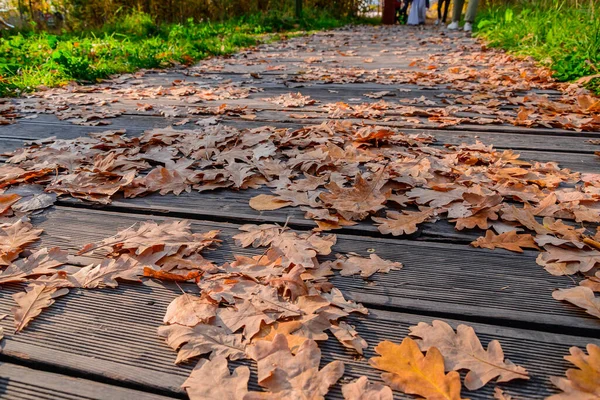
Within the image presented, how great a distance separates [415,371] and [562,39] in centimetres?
463

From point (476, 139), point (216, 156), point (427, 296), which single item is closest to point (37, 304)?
point (427, 296)

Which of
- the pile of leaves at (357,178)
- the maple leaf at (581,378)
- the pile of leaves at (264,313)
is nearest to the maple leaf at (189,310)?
the pile of leaves at (264,313)

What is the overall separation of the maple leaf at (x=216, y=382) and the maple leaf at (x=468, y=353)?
41cm

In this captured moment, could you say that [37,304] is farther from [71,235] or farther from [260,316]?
[260,316]

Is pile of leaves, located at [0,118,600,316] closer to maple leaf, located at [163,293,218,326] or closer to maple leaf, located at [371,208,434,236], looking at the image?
maple leaf, located at [371,208,434,236]

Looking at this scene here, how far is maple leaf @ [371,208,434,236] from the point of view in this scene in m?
1.47

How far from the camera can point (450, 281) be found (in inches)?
47.9

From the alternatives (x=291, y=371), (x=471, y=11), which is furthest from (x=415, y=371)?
(x=471, y=11)

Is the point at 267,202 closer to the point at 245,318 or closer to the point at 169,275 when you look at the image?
the point at 169,275

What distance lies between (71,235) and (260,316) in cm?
83

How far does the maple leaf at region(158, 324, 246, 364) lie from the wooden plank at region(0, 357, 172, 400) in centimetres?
12

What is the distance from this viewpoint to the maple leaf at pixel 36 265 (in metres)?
1.21

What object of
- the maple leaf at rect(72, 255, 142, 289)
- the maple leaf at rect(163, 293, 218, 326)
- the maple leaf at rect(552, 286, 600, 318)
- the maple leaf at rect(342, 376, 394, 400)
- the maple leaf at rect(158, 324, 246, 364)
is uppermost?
the maple leaf at rect(552, 286, 600, 318)

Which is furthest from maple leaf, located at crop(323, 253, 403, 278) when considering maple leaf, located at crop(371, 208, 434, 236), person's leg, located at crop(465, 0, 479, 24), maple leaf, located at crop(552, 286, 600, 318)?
person's leg, located at crop(465, 0, 479, 24)
